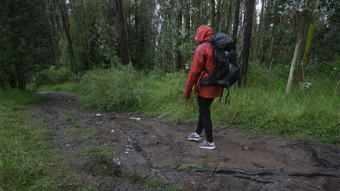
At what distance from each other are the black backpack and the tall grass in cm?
173

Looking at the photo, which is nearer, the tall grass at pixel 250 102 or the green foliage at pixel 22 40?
the tall grass at pixel 250 102

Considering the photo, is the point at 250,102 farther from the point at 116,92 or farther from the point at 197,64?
the point at 116,92

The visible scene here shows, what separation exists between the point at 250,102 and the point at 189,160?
8.70ft

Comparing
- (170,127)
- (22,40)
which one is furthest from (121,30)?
(170,127)

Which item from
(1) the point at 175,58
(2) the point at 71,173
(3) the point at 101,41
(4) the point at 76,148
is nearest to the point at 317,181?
(2) the point at 71,173

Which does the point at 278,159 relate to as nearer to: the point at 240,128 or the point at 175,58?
the point at 240,128

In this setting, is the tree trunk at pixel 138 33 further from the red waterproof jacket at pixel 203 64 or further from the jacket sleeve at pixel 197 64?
the jacket sleeve at pixel 197 64

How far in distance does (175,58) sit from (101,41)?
6.11 metres

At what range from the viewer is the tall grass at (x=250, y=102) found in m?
3.89

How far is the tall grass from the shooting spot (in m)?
3.89

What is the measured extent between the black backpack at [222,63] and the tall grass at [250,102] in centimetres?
173

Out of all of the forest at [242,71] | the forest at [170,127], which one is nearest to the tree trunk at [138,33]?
the forest at [242,71]

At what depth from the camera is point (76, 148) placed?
3.36 meters

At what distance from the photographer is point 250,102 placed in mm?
4867
